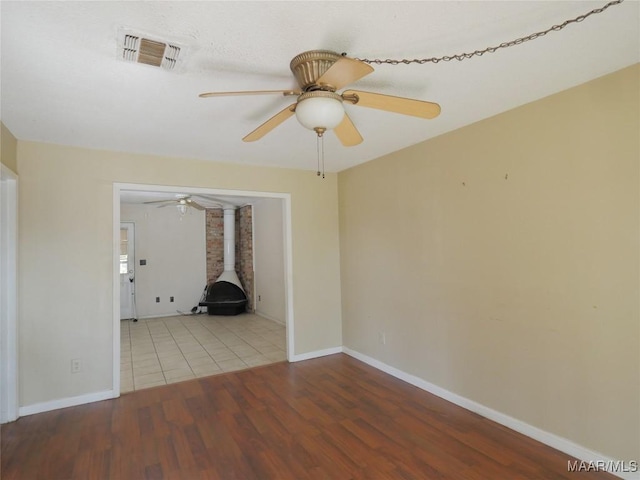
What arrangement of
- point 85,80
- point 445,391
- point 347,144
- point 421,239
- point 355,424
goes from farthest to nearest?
1. point 421,239
2. point 445,391
3. point 355,424
4. point 347,144
5. point 85,80

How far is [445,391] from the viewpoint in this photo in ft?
10.0

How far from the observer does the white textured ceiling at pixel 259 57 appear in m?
1.39

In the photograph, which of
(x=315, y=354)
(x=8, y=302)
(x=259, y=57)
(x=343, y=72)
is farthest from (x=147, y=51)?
(x=315, y=354)

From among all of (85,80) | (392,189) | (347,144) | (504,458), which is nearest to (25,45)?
(85,80)

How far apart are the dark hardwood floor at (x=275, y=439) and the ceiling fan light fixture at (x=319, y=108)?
→ 208 cm

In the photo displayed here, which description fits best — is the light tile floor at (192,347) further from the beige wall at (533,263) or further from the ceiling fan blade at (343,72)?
the ceiling fan blade at (343,72)

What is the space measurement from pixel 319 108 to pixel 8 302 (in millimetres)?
3071

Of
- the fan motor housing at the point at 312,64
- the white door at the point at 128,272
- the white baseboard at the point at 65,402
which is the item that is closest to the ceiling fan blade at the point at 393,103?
the fan motor housing at the point at 312,64

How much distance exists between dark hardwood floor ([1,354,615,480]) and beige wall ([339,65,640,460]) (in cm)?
36

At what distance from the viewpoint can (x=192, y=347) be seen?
15.7 ft

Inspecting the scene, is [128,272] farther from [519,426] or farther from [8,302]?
[519,426]

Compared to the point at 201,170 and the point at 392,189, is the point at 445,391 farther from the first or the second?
the point at 201,170

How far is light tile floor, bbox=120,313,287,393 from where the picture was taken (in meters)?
3.85

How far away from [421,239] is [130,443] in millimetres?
2938
